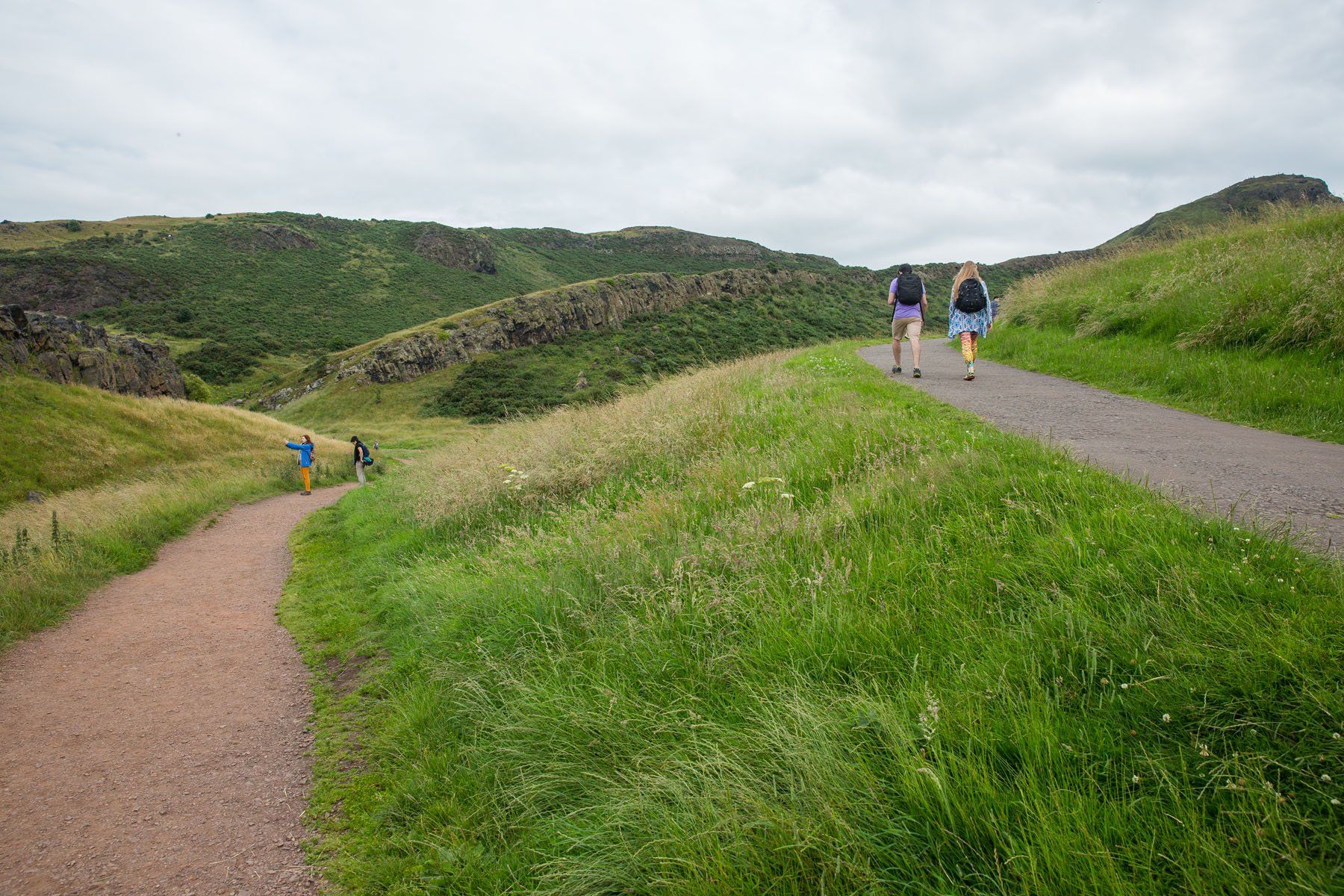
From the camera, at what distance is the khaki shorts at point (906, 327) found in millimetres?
11125

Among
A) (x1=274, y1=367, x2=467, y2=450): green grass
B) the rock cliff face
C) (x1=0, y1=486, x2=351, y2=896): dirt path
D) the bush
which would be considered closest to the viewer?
(x1=0, y1=486, x2=351, y2=896): dirt path

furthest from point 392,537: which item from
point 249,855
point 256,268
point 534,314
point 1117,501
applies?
point 256,268

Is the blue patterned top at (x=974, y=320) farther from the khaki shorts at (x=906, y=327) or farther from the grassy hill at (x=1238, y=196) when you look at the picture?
the grassy hill at (x=1238, y=196)

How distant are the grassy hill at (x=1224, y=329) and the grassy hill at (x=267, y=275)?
A: 256ft

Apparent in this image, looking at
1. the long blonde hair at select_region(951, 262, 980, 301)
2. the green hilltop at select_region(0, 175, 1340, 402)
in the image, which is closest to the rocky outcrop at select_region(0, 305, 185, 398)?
the green hilltop at select_region(0, 175, 1340, 402)

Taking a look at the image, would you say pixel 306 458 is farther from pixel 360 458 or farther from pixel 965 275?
pixel 965 275

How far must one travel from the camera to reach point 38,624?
6633mm

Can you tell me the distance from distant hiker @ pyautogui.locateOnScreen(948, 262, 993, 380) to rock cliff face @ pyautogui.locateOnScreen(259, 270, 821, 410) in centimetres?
5960

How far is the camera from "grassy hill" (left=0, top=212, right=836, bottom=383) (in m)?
79.9

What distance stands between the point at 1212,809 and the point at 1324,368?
7.70 meters

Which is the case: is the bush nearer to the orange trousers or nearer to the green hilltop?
the green hilltop

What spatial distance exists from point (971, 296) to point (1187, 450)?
672 centimetres

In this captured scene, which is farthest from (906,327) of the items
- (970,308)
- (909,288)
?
(970,308)

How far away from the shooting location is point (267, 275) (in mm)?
98000
